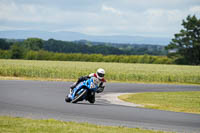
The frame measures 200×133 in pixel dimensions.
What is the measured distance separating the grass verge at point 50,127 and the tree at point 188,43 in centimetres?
8350

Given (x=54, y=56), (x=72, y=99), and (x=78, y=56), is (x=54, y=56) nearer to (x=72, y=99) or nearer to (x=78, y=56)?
(x=78, y=56)

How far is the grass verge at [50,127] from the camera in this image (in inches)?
419

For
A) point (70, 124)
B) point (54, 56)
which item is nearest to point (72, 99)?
point (70, 124)

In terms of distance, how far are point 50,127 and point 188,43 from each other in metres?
88.9

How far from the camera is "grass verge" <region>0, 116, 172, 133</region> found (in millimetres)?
Result: 10648

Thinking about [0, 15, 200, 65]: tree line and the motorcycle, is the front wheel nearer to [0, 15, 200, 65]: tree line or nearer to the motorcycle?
the motorcycle

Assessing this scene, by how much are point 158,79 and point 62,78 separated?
30.4 ft

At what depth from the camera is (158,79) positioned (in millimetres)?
42969

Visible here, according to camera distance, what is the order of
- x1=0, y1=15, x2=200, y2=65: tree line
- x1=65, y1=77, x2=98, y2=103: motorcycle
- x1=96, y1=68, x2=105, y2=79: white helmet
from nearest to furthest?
x1=96, y1=68, x2=105, y2=79: white helmet → x1=65, y1=77, x2=98, y2=103: motorcycle → x1=0, y1=15, x2=200, y2=65: tree line

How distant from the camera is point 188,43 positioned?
97.4 m

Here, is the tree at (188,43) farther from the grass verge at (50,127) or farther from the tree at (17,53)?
the grass verge at (50,127)

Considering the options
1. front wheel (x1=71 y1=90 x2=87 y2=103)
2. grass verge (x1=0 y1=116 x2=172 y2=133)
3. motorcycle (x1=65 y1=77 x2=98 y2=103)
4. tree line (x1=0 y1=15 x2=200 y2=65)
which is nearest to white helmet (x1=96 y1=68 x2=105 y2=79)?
motorcycle (x1=65 y1=77 x2=98 y2=103)

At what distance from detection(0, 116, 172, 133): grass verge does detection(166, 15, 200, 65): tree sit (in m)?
83.5

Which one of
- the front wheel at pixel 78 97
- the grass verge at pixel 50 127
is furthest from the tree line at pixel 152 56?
the grass verge at pixel 50 127
